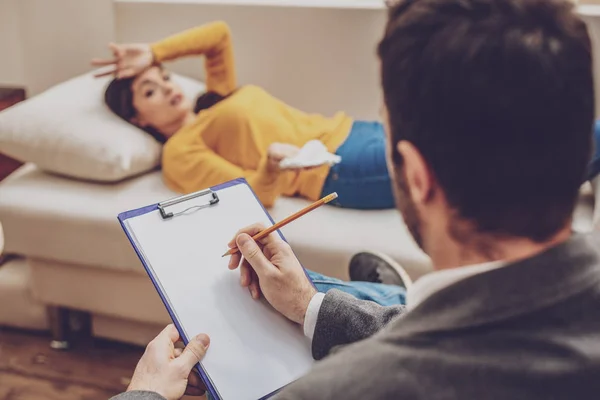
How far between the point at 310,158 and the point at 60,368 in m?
0.86

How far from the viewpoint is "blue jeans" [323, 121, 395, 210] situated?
1.69 m

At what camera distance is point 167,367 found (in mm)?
Answer: 885

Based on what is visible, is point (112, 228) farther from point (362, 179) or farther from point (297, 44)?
point (297, 44)

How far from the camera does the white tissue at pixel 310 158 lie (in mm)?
1495

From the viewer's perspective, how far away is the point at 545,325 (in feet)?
1.81

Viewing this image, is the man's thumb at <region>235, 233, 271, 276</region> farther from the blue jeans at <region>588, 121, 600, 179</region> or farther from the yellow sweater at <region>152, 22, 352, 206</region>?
the blue jeans at <region>588, 121, 600, 179</region>

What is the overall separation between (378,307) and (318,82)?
120cm

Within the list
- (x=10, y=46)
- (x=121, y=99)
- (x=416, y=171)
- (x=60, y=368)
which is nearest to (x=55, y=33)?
(x=10, y=46)

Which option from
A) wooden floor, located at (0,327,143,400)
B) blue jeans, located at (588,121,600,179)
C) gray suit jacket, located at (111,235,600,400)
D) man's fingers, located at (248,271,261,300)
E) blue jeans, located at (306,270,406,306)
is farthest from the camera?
wooden floor, located at (0,327,143,400)

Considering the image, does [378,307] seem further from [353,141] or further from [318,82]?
[318,82]

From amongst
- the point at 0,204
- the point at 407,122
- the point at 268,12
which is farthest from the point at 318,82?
the point at 407,122

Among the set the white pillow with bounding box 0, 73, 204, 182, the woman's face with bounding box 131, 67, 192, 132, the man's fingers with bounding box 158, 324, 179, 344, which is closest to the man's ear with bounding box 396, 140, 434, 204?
the man's fingers with bounding box 158, 324, 179, 344

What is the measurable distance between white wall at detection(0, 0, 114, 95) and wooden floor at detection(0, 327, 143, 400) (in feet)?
2.83

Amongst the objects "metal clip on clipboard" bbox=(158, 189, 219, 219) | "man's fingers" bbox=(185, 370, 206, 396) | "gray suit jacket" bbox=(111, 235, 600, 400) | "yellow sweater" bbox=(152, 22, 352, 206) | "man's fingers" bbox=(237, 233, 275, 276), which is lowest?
"man's fingers" bbox=(185, 370, 206, 396)
